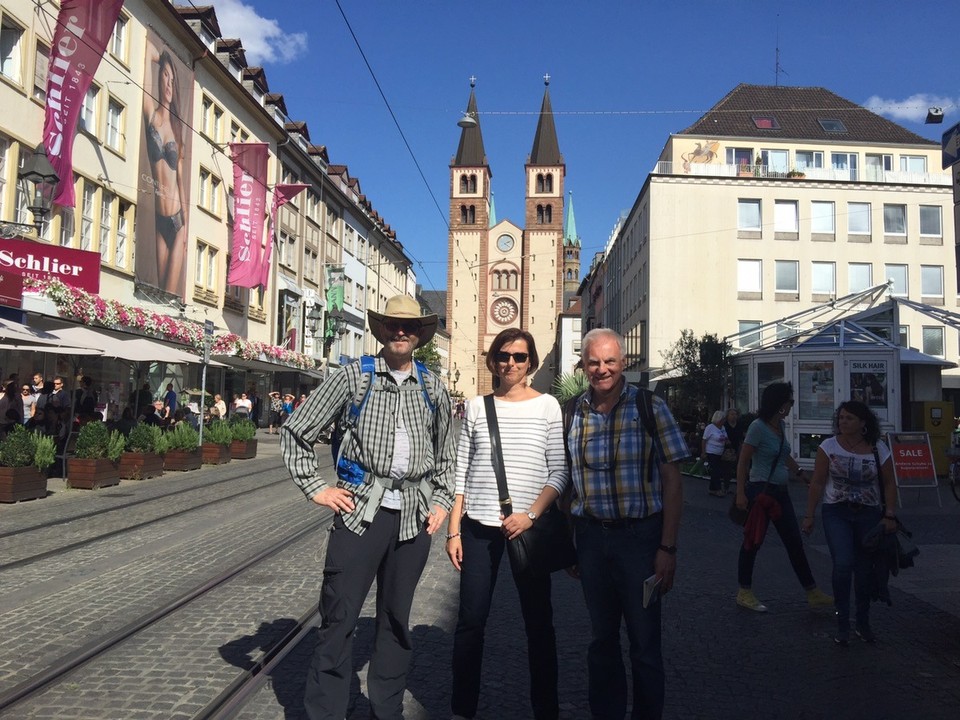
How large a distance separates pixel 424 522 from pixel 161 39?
26.8 metres

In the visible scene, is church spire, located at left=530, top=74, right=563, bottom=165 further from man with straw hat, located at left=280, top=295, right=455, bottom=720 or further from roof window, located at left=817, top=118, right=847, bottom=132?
man with straw hat, located at left=280, top=295, right=455, bottom=720

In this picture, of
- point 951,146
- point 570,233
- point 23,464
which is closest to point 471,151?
point 570,233

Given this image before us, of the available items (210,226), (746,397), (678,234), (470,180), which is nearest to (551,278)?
(470,180)

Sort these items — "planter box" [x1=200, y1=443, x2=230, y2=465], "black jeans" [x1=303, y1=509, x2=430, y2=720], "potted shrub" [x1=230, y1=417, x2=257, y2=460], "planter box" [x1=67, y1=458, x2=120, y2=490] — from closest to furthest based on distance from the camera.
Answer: "black jeans" [x1=303, y1=509, x2=430, y2=720]
"planter box" [x1=67, y1=458, x2=120, y2=490]
"planter box" [x1=200, y1=443, x2=230, y2=465]
"potted shrub" [x1=230, y1=417, x2=257, y2=460]

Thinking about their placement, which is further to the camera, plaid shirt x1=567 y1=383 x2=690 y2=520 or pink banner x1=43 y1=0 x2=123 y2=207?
pink banner x1=43 y1=0 x2=123 y2=207

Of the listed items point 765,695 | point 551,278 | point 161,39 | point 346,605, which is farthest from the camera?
point 551,278

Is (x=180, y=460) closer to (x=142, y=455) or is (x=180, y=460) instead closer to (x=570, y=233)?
(x=142, y=455)

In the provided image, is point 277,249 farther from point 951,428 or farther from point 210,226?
point 951,428

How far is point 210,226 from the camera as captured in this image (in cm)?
3111

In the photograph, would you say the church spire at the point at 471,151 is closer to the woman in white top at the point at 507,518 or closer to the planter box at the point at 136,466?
the planter box at the point at 136,466

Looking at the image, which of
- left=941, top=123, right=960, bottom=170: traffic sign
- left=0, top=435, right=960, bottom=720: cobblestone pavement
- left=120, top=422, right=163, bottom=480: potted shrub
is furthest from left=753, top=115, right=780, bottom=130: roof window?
left=941, top=123, right=960, bottom=170: traffic sign

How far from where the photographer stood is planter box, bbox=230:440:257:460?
21312mm

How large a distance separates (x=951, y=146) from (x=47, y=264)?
15.6 meters

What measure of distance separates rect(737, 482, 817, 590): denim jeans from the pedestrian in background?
296 centimetres
